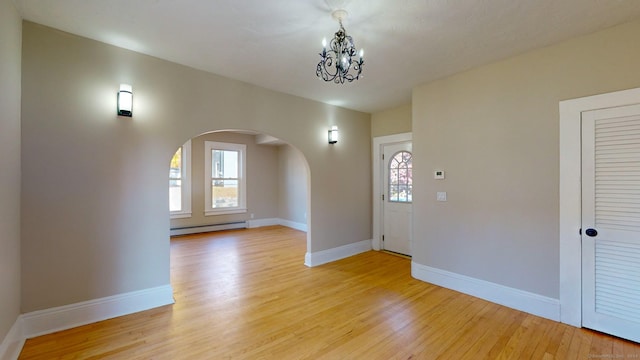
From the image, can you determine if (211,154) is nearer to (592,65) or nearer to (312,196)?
(312,196)

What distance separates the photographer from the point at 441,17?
2.21m

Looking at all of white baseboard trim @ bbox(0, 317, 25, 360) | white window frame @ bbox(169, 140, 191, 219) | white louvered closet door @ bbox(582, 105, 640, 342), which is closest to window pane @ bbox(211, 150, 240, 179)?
white window frame @ bbox(169, 140, 191, 219)

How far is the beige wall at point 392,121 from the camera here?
466cm

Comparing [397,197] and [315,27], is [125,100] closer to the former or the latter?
[315,27]

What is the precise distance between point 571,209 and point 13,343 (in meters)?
4.93

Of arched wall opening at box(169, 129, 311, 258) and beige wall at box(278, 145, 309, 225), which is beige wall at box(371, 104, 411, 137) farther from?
beige wall at box(278, 145, 309, 225)

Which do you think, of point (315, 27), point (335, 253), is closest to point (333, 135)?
point (335, 253)

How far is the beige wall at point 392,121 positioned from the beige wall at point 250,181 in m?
4.02

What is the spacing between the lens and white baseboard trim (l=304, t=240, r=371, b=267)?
14.1 feet

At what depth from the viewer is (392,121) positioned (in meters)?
4.88

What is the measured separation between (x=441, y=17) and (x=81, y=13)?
2960 millimetres

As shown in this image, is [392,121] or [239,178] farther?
[239,178]

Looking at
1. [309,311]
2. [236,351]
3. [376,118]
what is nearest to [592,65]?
[376,118]

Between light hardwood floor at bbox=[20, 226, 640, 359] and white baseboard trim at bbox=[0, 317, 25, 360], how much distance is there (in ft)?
0.23
